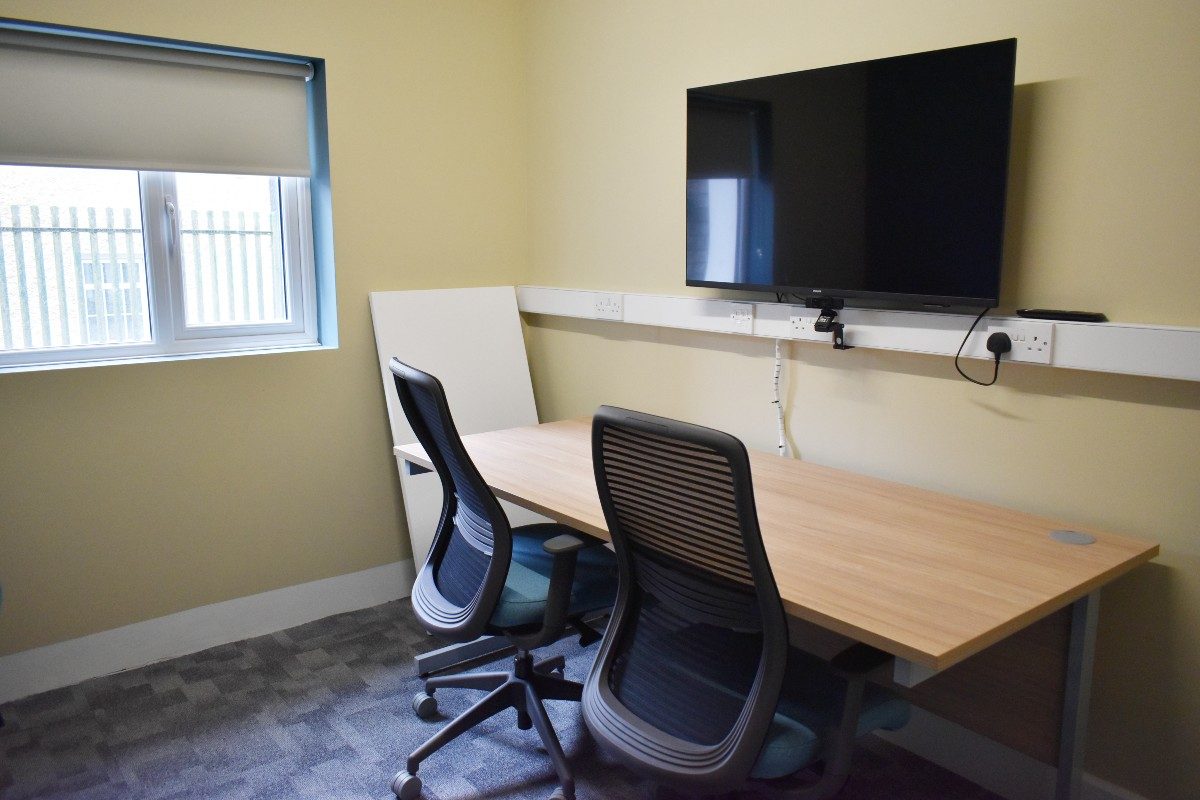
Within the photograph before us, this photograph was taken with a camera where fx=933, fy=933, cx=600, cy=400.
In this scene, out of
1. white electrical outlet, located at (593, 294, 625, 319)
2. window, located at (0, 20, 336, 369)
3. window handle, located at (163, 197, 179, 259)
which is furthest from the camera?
white electrical outlet, located at (593, 294, 625, 319)

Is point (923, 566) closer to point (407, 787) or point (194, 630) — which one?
point (407, 787)

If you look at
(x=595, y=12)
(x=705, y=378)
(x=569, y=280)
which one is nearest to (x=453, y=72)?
(x=595, y=12)

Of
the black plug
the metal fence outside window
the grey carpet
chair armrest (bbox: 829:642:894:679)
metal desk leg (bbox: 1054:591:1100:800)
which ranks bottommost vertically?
the grey carpet

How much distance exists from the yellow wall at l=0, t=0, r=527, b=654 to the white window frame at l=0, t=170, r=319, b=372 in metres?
0.14

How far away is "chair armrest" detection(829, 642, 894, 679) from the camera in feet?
5.80

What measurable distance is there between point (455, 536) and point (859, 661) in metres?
1.28

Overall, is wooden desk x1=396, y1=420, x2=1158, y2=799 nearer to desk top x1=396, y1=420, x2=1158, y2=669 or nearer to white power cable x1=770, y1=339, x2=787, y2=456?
desk top x1=396, y1=420, x2=1158, y2=669

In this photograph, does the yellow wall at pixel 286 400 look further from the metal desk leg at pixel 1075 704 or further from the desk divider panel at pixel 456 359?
the metal desk leg at pixel 1075 704

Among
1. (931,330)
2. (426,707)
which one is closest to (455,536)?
(426,707)

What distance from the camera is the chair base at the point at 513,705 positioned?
2.49m

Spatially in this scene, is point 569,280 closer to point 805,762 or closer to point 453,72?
point 453,72

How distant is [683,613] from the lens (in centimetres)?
197

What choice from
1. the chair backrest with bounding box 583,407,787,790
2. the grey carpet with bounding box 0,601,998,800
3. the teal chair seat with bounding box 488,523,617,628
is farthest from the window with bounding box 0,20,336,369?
the chair backrest with bounding box 583,407,787,790

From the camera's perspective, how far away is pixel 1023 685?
2377 millimetres
